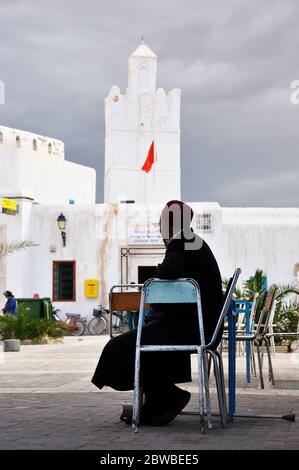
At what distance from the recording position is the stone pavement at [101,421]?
517 cm

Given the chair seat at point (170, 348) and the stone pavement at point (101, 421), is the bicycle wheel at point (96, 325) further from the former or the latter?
the chair seat at point (170, 348)

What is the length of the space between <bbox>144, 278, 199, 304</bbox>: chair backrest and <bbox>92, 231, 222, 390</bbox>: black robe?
9 cm

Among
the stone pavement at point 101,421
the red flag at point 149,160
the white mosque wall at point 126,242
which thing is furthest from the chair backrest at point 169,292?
the red flag at point 149,160

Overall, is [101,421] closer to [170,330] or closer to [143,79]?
[170,330]

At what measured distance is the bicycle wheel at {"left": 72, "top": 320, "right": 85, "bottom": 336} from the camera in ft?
94.9

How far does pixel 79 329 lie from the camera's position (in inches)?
1146

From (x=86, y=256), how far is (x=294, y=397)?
898 inches

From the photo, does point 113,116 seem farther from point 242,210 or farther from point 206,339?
point 206,339

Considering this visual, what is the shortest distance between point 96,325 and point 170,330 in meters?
23.6

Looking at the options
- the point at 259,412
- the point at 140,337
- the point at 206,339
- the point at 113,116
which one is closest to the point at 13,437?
the point at 140,337

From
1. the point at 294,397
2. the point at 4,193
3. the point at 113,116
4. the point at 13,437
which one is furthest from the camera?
the point at 113,116

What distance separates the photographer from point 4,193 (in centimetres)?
3014

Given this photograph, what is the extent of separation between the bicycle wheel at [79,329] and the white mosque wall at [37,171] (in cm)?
1216

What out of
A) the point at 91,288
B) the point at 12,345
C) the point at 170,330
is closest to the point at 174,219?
the point at 170,330
